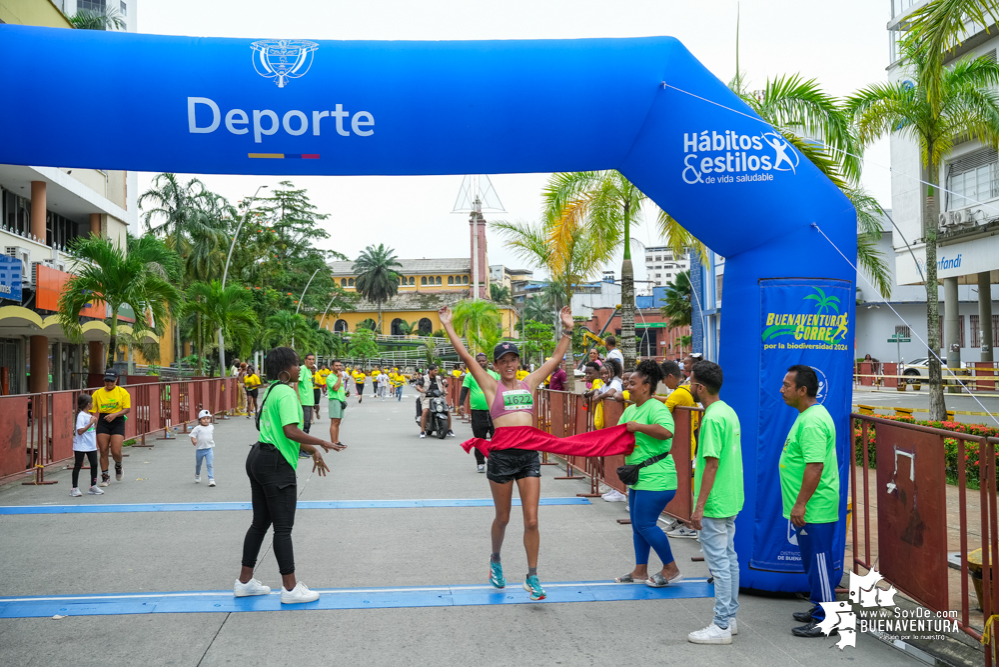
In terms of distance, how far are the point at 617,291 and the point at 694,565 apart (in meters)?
77.7

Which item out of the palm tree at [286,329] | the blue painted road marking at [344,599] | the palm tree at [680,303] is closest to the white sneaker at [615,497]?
the blue painted road marking at [344,599]

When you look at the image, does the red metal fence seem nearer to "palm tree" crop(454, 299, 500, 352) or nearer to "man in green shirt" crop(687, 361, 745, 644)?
"man in green shirt" crop(687, 361, 745, 644)

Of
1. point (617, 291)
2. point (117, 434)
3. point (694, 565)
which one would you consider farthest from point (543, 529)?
point (617, 291)

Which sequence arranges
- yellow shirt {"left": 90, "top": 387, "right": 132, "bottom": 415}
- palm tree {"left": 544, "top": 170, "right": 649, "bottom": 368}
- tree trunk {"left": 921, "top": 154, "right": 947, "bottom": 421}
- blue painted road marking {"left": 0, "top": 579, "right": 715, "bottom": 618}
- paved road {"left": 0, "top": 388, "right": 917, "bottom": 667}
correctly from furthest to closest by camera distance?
palm tree {"left": 544, "top": 170, "right": 649, "bottom": 368}, tree trunk {"left": 921, "top": 154, "right": 947, "bottom": 421}, yellow shirt {"left": 90, "top": 387, "right": 132, "bottom": 415}, blue painted road marking {"left": 0, "top": 579, "right": 715, "bottom": 618}, paved road {"left": 0, "top": 388, "right": 917, "bottom": 667}

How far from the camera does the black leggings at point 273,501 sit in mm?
5625

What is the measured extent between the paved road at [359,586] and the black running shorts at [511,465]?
0.90 metres

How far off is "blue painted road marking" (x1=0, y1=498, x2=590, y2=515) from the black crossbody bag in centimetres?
424

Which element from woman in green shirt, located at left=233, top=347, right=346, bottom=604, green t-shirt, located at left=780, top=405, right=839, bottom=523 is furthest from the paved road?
green t-shirt, located at left=780, top=405, right=839, bottom=523

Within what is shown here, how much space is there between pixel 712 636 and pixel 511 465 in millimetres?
1711

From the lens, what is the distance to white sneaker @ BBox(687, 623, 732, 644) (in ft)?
16.2

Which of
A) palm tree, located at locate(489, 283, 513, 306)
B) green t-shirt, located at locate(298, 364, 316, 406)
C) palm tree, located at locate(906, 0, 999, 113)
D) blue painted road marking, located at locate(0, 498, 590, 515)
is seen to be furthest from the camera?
palm tree, located at locate(489, 283, 513, 306)

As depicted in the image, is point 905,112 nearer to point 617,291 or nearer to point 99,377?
point 99,377

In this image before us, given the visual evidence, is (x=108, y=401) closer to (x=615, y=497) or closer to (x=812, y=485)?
(x=615, y=497)

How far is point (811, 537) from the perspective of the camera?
16.7 feet
